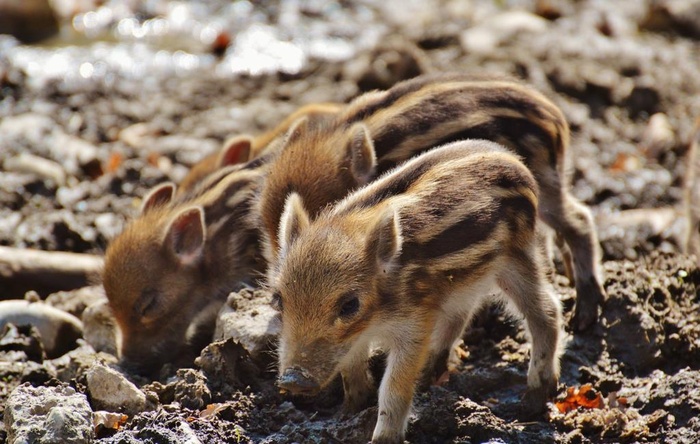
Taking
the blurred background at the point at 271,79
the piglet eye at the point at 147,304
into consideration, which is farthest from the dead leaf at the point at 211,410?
the blurred background at the point at 271,79

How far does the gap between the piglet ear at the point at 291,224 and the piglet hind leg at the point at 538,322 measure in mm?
940

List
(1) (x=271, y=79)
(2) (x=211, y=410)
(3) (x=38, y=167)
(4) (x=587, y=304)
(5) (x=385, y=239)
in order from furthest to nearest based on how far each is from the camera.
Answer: (1) (x=271, y=79)
(3) (x=38, y=167)
(4) (x=587, y=304)
(2) (x=211, y=410)
(5) (x=385, y=239)

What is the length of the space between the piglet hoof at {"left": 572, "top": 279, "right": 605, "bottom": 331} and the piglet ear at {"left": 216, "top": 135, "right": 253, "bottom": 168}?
223 centimetres

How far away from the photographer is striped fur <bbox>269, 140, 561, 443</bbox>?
13.8 ft

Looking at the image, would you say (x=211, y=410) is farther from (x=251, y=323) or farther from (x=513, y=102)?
(x=513, y=102)

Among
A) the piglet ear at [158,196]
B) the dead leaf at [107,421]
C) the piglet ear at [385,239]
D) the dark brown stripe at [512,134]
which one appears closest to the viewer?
the piglet ear at [385,239]

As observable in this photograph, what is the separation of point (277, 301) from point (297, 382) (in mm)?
462

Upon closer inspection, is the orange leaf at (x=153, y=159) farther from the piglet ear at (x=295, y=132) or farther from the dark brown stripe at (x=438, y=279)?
the dark brown stripe at (x=438, y=279)

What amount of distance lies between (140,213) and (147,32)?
422 cm

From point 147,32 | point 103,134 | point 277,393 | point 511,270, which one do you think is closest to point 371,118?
point 511,270

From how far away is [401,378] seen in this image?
14.1 feet

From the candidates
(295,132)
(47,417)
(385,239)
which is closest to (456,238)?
(385,239)

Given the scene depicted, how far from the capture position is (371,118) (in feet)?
17.3

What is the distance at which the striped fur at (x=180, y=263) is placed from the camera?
5.54 m
